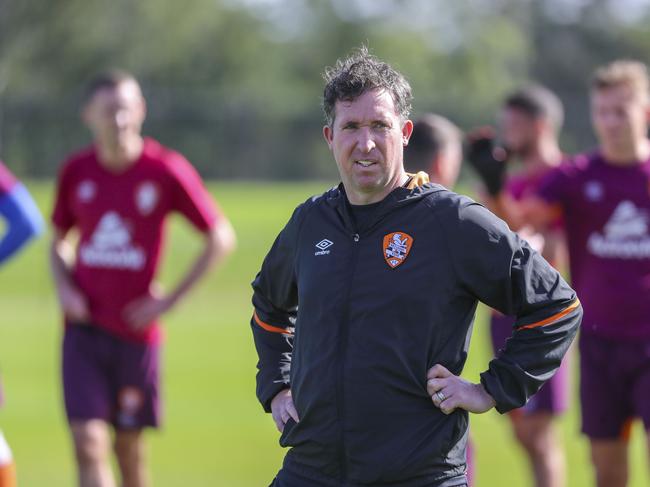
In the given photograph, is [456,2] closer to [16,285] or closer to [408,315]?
[16,285]

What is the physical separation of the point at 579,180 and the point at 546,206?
0.78ft

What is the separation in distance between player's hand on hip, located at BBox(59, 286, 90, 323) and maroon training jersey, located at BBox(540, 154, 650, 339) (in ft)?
9.17

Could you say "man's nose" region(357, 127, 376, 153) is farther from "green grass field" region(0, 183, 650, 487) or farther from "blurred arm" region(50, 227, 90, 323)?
"green grass field" region(0, 183, 650, 487)

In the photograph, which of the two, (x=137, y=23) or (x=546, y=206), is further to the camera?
(x=137, y=23)

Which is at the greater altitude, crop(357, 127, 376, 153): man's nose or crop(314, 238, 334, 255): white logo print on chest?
crop(357, 127, 376, 153): man's nose

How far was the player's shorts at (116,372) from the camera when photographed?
24.7 feet

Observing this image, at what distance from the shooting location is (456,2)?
76062 millimetres

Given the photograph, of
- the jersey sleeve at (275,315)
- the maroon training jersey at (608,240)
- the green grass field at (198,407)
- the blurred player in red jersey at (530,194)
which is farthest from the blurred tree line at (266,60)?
the jersey sleeve at (275,315)

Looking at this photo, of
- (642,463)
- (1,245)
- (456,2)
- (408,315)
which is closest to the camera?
(408,315)

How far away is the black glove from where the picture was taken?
652cm

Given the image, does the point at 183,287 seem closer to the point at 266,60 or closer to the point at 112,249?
the point at 112,249

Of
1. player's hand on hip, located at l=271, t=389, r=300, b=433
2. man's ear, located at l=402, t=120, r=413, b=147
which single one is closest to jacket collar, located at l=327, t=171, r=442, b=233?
man's ear, located at l=402, t=120, r=413, b=147

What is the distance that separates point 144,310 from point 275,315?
2934 mm

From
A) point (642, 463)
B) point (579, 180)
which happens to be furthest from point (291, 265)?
point (642, 463)
